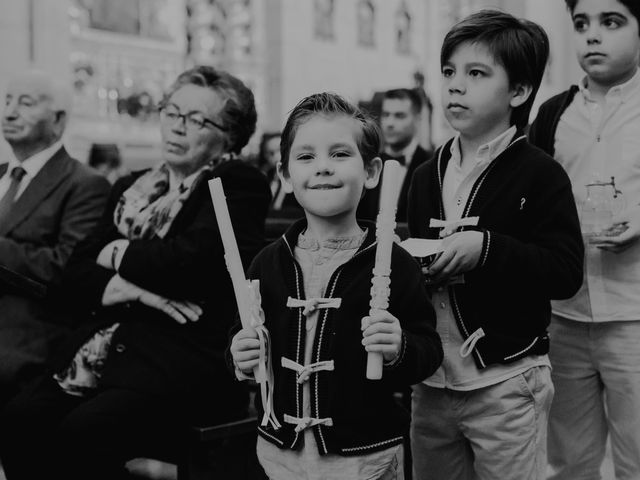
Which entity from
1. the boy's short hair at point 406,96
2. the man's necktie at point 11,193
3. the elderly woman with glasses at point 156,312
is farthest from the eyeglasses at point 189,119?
the boy's short hair at point 406,96

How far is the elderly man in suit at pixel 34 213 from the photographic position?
11.4 ft

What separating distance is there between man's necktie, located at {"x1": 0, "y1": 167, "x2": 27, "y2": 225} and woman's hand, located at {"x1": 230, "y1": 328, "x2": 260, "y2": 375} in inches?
79.4

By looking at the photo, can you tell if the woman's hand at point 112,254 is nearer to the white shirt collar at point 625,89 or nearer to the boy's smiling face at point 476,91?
the boy's smiling face at point 476,91

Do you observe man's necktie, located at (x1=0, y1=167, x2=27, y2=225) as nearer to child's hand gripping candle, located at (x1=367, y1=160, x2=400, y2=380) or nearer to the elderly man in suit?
the elderly man in suit

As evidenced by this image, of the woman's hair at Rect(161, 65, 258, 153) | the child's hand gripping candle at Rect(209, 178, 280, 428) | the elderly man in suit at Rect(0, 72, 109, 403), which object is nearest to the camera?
the child's hand gripping candle at Rect(209, 178, 280, 428)

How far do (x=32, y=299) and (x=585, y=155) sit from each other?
2142 mm

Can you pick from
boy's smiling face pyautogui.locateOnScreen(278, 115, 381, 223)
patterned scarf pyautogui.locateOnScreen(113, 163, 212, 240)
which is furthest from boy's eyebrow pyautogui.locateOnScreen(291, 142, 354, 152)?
patterned scarf pyautogui.locateOnScreen(113, 163, 212, 240)

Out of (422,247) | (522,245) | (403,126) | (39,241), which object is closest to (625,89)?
(522,245)

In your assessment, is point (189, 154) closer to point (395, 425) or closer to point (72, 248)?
point (72, 248)

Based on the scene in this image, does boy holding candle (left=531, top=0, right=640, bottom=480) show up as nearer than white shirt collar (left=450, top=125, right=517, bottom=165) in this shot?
No

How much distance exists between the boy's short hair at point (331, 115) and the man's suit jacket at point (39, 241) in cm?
170

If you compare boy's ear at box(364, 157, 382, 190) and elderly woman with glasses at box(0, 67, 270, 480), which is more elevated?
boy's ear at box(364, 157, 382, 190)

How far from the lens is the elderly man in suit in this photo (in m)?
3.46

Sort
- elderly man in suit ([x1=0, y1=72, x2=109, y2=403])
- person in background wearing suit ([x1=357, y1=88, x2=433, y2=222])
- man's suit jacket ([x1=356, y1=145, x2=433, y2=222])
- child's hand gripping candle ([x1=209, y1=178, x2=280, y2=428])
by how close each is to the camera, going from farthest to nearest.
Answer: person in background wearing suit ([x1=357, y1=88, x2=433, y2=222]) → man's suit jacket ([x1=356, y1=145, x2=433, y2=222]) → elderly man in suit ([x1=0, y1=72, x2=109, y2=403]) → child's hand gripping candle ([x1=209, y1=178, x2=280, y2=428])
